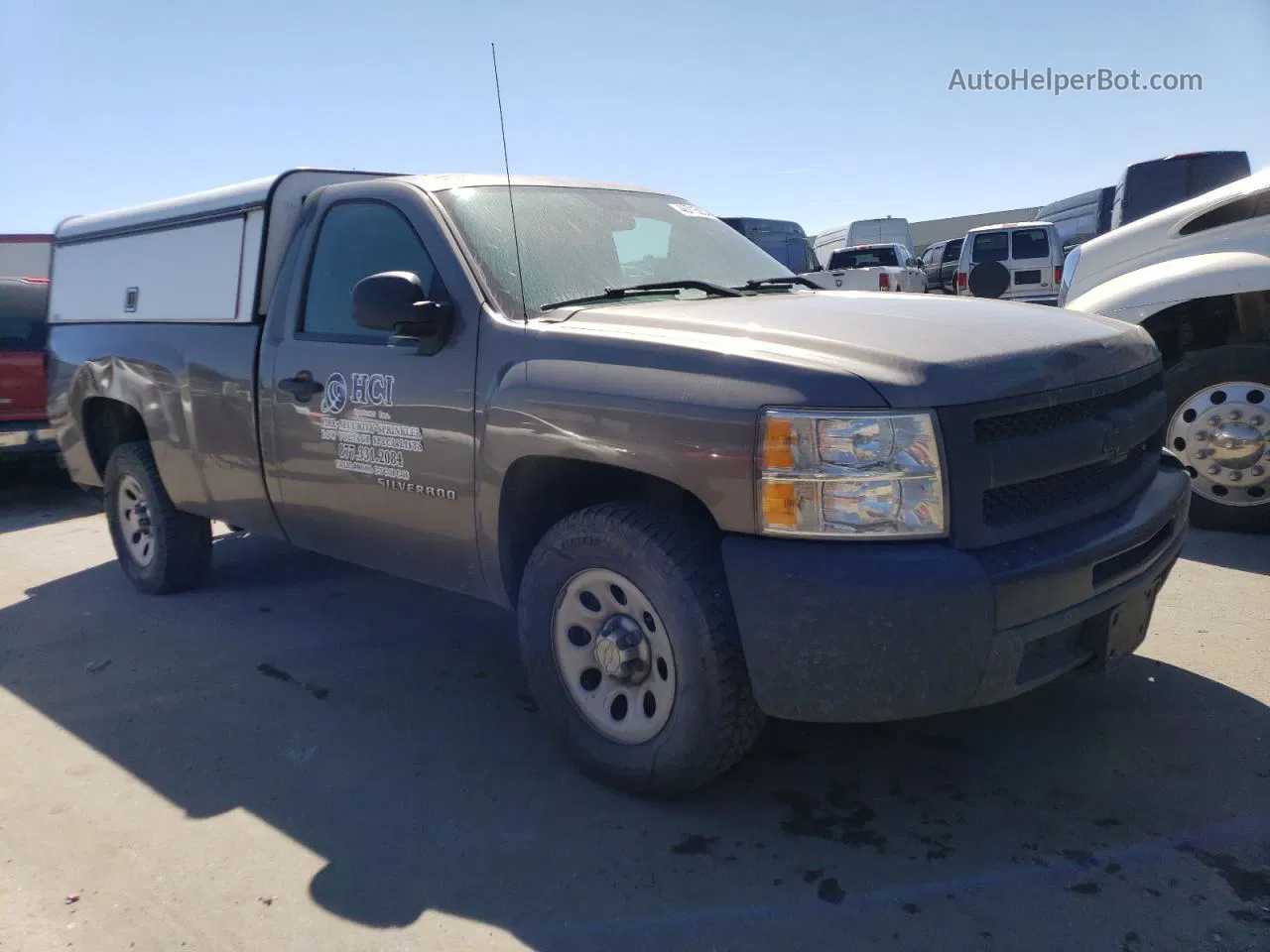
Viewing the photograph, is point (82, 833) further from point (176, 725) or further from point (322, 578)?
point (322, 578)

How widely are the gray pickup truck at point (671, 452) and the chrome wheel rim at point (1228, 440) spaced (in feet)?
6.61

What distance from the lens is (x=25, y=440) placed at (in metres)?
8.09

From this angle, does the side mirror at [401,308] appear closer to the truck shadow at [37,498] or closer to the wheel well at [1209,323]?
the wheel well at [1209,323]

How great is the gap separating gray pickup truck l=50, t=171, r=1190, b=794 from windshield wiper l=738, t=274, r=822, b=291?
2 centimetres

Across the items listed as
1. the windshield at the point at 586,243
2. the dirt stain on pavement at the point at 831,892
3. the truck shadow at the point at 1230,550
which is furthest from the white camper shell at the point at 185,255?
the truck shadow at the point at 1230,550

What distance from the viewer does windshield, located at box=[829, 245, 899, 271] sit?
2072 cm

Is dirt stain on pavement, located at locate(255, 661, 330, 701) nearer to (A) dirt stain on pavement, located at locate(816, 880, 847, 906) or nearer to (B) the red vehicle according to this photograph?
(A) dirt stain on pavement, located at locate(816, 880, 847, 906)

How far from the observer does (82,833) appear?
313 cm

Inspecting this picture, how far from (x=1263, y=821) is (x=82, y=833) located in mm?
3328

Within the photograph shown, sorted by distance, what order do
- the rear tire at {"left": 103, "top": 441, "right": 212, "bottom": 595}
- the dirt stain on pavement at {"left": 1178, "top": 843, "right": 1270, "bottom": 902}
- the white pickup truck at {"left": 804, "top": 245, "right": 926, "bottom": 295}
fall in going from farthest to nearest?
the white pickup truck at {"left": 804, "top": 245, "right": 926, "bottom": 295} → the rear tire at {"left": 103, "top": 441, "right": 212, "bottom": 595} → the dirt stain on pavement at {"left": 1178, "top": 843, "right": 1270, "bottom": 902}

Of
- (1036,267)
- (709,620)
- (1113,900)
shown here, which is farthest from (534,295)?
(1036,267)

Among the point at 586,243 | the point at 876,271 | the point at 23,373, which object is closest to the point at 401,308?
the point at 586,243

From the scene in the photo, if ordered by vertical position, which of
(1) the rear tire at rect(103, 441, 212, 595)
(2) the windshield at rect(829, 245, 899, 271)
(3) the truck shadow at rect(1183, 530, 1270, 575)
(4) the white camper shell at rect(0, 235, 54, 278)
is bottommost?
(3) the truck shadow at rect(1183, 530, 1270, 575)

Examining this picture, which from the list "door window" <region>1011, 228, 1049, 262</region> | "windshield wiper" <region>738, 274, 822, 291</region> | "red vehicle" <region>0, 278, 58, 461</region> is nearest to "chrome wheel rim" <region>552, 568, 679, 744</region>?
"windshield wiper" <region>738, 274, 822, 291</region>
